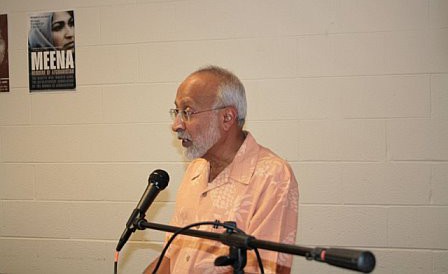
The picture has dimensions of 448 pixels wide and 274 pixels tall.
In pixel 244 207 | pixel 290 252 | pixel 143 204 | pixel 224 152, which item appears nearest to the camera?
pixel 290 252

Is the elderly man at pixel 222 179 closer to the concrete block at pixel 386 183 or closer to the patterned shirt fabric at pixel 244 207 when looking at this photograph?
the patterned shirt fabric at pixel 244 207

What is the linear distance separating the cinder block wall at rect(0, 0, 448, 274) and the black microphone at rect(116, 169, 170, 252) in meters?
1.25

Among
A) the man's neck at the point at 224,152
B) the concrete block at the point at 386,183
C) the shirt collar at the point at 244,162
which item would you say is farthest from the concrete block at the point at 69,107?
the concrete block at the point at 386,183

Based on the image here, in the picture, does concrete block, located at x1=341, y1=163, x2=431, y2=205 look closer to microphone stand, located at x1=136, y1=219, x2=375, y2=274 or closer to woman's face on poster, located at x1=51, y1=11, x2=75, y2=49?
microphone stand, located at x1=136, y1=219, x2=375, y2=274

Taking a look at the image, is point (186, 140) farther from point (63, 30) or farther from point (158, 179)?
point (63, 30)

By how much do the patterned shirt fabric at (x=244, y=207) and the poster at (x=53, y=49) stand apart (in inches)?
52.7

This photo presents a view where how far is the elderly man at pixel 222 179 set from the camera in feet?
5.24

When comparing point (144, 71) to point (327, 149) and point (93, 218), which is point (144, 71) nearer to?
point (93, 218)

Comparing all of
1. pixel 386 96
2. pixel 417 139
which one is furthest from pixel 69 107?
pixel 417 139

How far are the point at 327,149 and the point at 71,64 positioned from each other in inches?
57.9

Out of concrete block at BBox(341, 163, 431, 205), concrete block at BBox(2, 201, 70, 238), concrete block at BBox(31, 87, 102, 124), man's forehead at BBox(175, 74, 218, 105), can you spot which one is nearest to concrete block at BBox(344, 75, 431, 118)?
concrete block at BBox(341, 163, 431, 205)

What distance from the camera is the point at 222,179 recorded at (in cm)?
178

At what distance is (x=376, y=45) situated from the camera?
8.25ft

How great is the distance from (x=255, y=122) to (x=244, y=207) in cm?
104
